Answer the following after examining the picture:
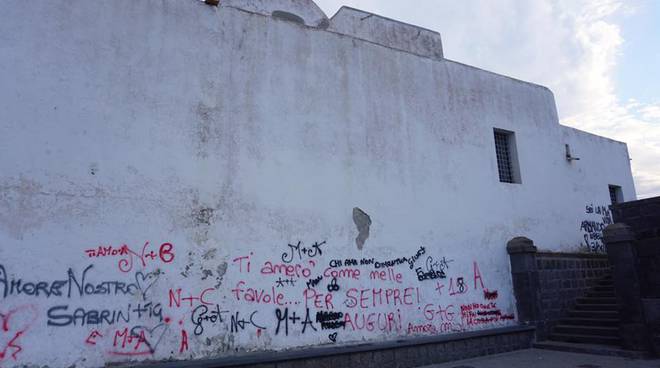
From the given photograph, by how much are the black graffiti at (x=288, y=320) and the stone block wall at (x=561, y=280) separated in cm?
544

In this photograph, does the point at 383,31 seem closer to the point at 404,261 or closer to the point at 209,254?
the point at 404,261

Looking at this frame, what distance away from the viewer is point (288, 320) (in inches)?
270

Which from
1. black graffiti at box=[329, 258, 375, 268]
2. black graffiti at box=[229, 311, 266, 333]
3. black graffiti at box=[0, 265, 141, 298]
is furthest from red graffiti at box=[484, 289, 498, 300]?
black graffiti at box=[0, 265, 141, 298]

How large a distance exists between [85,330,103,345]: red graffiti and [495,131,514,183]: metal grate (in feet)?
28.9

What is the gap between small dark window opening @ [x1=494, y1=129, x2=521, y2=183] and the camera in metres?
10.5

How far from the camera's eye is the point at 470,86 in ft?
33.4

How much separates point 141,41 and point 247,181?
2.71 m

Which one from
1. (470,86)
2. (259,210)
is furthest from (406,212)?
(470,86)

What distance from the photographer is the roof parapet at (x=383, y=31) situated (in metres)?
10.5

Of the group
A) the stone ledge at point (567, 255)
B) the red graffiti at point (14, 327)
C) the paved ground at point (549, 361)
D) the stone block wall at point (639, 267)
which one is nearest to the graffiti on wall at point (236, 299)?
the red graffiti at point (14, 327)

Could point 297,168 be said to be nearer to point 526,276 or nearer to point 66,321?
point 66,321

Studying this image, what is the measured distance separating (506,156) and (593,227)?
12.2 feet

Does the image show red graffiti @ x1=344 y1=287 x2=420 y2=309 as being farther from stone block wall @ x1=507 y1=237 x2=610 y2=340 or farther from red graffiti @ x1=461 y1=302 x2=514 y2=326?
stone block wall @ x1=507 y1=237 x2=610 y2=340

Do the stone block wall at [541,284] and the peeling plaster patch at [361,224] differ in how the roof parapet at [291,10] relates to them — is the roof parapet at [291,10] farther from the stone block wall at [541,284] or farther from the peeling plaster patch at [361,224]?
the stone block wall at [541,284]
